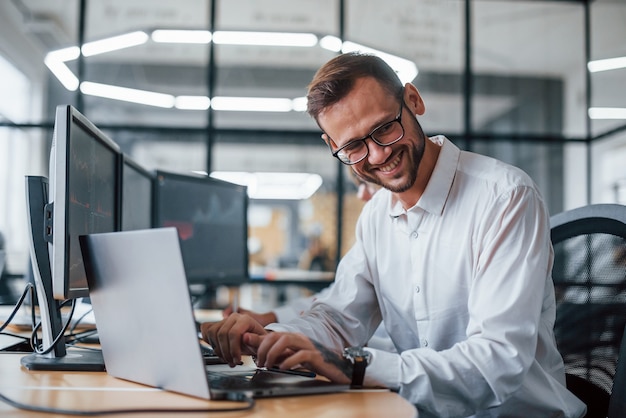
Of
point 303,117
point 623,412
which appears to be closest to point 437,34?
point 303,117

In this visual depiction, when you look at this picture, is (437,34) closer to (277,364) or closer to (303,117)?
(303,117)

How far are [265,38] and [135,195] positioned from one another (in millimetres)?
3145

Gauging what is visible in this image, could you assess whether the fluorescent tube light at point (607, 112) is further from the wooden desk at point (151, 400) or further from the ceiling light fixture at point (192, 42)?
the wooden desk at point (151, 400)

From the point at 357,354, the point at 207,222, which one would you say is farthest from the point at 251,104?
the point at 357,354

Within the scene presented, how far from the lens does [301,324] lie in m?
1.44

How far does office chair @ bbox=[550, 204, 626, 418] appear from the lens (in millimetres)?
1324

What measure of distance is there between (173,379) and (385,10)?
423 centimetres

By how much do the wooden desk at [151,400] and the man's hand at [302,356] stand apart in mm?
40

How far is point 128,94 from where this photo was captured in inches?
183

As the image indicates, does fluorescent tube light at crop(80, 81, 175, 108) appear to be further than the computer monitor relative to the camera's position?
Yes

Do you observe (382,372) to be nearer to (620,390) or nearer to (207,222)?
(620,390)

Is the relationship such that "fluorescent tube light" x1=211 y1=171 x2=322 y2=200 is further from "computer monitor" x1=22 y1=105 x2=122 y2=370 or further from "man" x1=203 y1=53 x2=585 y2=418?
"computer monitor" x1=22 y1=105 x2=122 y2=370

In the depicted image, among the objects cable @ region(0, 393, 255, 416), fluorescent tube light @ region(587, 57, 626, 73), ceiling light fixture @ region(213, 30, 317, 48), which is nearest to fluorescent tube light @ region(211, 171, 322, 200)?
ceiling light fixture @ region(213, 30, 317, 48)

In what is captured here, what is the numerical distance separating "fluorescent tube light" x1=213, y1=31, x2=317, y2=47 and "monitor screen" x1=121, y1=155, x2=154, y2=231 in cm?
273
